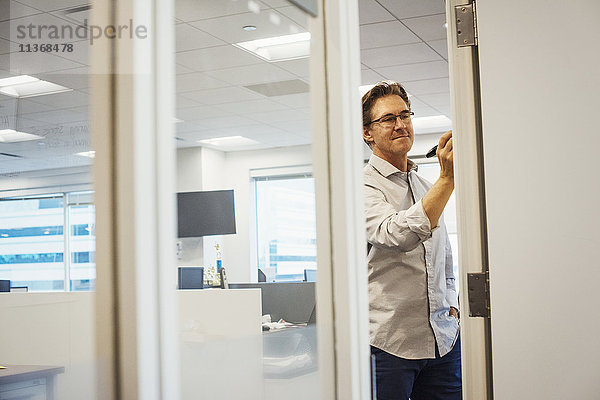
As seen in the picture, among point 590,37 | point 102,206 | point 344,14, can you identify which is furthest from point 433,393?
point 102,206

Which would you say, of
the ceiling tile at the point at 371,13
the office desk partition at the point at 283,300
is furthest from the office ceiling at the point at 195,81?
the ceiling tile at the point at 371,13

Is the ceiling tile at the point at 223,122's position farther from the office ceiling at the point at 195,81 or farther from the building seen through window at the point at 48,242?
the building seen through window at the point at 48,242

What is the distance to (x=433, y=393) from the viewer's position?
6.89 ft

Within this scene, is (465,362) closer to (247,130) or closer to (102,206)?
(247,130)

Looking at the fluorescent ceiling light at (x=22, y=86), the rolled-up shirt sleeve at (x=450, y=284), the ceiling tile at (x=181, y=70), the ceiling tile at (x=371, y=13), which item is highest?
the ceiling tile at (x=371, y=13)

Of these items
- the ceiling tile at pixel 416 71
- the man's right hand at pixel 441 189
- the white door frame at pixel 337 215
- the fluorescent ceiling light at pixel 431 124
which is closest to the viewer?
the white door frame at pixel 337 215

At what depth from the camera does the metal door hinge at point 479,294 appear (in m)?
1.65

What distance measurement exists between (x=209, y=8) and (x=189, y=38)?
0.11 meters

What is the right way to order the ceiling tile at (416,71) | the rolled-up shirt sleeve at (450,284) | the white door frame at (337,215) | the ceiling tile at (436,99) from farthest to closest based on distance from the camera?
the ceiling tile at (436,99)
the ceiling tile at (416,71)
the rolled-up shirt sleeve at (450,284)
the white door frame at (337,215)

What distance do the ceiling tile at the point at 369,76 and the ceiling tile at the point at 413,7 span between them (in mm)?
1293

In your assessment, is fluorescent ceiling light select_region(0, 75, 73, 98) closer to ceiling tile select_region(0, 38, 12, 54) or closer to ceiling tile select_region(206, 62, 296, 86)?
ceiling tile select_region(0, 38, 12, 54)

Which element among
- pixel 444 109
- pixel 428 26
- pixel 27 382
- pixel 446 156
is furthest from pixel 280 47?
pixel 444 109

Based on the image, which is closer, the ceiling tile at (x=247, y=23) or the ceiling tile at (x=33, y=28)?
the ceiling tile at (x=33, y=28)

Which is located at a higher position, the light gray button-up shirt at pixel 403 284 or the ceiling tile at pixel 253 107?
the ceiling tile at pixel 253 107
